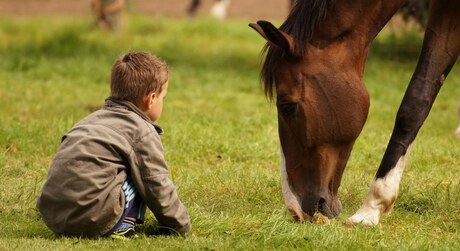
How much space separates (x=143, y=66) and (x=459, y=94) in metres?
6.14

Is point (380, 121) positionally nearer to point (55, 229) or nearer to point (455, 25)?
point (455, 25)

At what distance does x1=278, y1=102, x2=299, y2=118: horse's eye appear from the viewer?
476 centimetres

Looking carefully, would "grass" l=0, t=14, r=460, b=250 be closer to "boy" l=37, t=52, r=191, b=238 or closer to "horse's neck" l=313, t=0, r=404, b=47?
"boy" l=37, t=52, r=191, b=238

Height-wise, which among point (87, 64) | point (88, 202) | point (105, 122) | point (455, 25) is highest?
point (455, 25)

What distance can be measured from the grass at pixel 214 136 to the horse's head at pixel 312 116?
0.17 metres

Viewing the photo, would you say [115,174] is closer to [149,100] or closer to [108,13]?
[149,100]

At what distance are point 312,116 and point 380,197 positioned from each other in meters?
0.56

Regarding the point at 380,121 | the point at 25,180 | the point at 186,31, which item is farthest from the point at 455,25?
the point at 186,31

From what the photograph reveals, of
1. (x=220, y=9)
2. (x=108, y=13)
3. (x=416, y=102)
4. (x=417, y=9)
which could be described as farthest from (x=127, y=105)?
(x=220, y=9)

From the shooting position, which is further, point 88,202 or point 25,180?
point 25,180

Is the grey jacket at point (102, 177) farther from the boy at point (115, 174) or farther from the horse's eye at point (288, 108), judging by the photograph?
the horse's eye at point (288, 108)

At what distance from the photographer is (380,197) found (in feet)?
16.2

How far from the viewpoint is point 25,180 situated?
5.99 metres

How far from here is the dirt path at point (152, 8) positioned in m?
16.2
